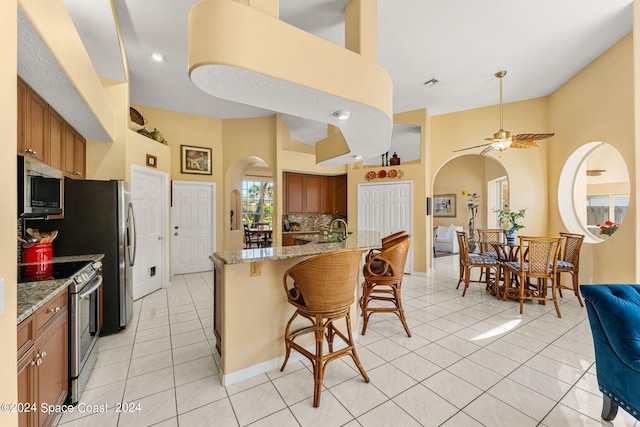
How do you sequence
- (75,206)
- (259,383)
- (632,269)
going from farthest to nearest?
(632,269)
(75,206)
(259,383)

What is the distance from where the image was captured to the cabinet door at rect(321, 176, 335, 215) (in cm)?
708

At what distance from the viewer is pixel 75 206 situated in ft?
8.93

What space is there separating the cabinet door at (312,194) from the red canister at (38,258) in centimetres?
503

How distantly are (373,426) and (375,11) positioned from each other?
10.8 ft

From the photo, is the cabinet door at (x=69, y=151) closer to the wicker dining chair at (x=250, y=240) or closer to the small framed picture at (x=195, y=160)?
the small framed picture at (x=195, y=160)

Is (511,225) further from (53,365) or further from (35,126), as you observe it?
(35,126)

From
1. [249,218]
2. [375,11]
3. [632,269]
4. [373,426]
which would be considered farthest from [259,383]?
[249,218]

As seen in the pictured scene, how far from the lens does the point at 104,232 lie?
9.16 ft

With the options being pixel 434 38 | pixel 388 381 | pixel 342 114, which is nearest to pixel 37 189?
pixel 342 114

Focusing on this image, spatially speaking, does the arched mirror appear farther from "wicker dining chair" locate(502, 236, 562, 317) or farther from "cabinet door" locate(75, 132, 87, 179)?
"cabinet door" locate(75, 132, 87, 179)

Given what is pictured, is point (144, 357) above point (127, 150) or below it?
below

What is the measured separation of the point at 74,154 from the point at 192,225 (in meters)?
2.61

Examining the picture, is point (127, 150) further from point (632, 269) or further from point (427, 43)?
point (632, 269)

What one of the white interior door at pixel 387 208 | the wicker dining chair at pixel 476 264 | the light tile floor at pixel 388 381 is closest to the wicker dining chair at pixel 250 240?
the white interior door at pixel 387 208
